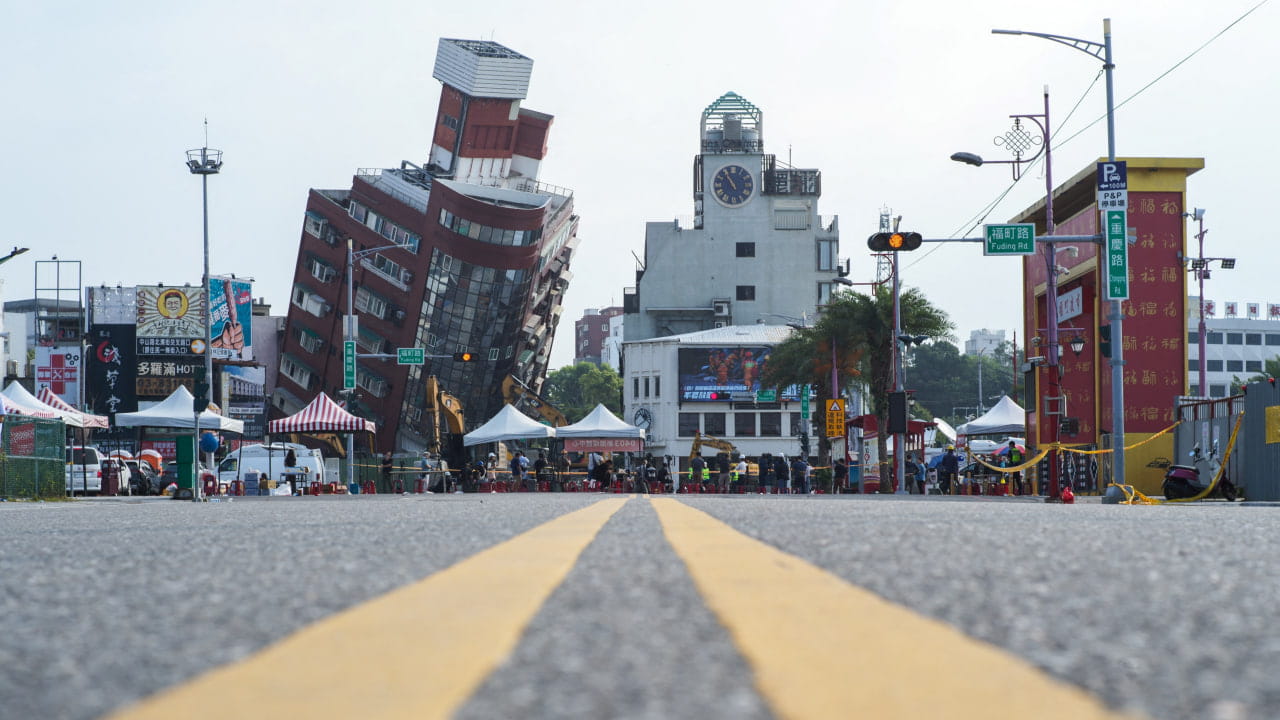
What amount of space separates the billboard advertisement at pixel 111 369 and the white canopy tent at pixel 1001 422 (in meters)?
48.5

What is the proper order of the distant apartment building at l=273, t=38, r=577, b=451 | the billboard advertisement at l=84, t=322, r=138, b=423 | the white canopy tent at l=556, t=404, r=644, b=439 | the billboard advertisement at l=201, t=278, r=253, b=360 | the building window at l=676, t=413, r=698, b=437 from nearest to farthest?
the white canopy tent at l=556, t=404, r=644, b=439, the distant apartment building at l=273, t=38, r=577, b=451, the billboard advertisement at l=84, t=322, r=138, b=423, the billboard advertisement at l=201, t=278, r=253, b=360, the building window at l=676, t=413, r=698, b=437

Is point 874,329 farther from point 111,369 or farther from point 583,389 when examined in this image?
point 583,389

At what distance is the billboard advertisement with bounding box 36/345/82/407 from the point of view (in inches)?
2972

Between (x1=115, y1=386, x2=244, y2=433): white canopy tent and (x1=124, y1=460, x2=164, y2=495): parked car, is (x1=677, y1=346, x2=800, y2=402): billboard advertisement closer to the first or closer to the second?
(x1=124, y1=460, x2=164, y2=495): parked car

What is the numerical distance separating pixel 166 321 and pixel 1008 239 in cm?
5958

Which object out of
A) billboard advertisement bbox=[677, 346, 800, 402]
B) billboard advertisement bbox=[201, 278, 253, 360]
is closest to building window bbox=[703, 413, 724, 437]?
billboard advertisement bbox=[677, 346, 800, 402]

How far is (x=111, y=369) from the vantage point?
74.1 metres

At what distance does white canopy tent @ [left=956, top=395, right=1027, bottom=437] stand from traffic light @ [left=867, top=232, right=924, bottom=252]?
18.6m

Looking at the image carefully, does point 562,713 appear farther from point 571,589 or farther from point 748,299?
point 748,299

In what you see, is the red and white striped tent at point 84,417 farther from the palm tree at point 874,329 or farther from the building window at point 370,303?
the building window at point 370,303

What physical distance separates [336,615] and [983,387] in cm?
13441

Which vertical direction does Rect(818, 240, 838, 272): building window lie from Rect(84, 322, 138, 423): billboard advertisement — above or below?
above

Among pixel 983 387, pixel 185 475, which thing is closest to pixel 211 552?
pixel 185 475

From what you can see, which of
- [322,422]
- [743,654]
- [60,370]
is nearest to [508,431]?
[322,422]
